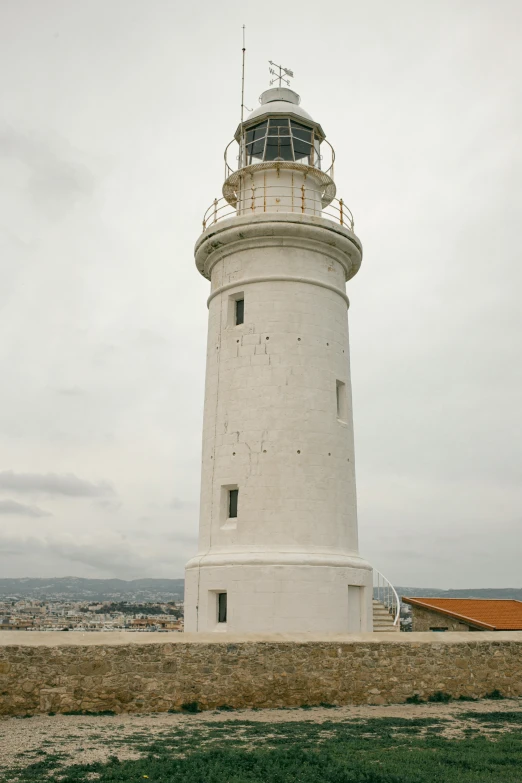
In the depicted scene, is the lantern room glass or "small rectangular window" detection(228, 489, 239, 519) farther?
the lantern room glass

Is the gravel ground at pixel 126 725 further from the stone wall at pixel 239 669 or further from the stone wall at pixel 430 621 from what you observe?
the stone wall at pixel 430 621

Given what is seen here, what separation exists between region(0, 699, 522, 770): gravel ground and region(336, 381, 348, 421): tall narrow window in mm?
6593

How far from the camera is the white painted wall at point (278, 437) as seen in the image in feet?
47.9

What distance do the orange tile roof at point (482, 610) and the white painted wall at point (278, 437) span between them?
6938mm

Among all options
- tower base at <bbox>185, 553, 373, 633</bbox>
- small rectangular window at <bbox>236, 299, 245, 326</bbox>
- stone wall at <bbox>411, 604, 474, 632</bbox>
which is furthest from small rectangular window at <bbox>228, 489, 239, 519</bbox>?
stone wall at <bbox>411, 604, 474, 632</bbox>

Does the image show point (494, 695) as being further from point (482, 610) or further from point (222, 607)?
point (482, 610)

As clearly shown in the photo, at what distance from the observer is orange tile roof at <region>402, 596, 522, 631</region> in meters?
20.9

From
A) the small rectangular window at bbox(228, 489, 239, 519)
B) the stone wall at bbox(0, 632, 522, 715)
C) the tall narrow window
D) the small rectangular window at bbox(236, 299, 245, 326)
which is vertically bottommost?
the stone wall at bbox(0, 632, 522, 715)

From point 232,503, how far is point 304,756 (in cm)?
794

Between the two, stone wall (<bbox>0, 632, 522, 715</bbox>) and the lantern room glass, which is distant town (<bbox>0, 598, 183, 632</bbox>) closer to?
stone wall (<bbox>0, 632, 522, 715</bbox>)

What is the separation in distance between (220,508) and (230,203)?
7.77m

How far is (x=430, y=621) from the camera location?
23109 mm

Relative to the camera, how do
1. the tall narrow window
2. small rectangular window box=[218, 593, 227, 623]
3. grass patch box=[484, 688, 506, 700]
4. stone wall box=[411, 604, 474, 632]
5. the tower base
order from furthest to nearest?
stone wall box=[411, 604, 474, 632], the tall narrow window, small rectangular window box=[218, 593, 227, 623], the tower base, grass patch box=[484, 688, 506, 700]

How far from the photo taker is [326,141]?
18.6m
